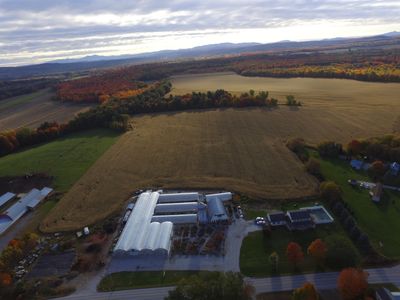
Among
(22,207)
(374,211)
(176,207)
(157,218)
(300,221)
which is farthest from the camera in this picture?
(22,207)

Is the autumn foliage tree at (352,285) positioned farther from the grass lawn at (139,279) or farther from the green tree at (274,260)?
the grass lawn at (139,279)

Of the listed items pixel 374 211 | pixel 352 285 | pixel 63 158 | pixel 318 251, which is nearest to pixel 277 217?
pixel 318 251

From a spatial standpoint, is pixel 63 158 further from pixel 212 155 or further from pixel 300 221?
pixel 300 221

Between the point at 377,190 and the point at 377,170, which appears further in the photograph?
the point at 377,170

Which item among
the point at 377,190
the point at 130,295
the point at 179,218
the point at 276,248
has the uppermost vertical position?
the point at 377,190

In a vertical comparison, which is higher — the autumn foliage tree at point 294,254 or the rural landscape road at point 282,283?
the autumn foliage tree at point 294,254

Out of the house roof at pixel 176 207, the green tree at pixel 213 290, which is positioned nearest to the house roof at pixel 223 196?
the house roof at pixel 176 207

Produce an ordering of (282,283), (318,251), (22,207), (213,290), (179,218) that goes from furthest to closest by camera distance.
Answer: (22,207)
(179,218)
(318,251)
(282,283)
(213,290)

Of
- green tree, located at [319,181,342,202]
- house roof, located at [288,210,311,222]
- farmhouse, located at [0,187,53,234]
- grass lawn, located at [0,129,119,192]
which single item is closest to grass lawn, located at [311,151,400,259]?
green tree, located at [319,181,342,202]
